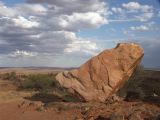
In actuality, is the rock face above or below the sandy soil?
above

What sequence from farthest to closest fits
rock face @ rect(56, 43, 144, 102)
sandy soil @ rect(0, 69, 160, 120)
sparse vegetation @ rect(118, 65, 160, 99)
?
1. sparse vegetation @ rect(118, 65, 160, 99)
2. rock face @ rect(56, 43, 144, 102)
3. sandy soil @ rect(0, 69, 160, 120)

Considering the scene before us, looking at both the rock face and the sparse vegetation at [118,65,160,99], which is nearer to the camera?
the rock face

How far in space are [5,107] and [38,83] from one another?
1978 cm

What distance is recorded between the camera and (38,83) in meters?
44.6

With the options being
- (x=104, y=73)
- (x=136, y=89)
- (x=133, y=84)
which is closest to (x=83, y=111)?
(x=104, y=73)

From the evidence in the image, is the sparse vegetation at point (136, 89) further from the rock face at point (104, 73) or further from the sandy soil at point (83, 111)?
the sandy soil at point (83, 111)

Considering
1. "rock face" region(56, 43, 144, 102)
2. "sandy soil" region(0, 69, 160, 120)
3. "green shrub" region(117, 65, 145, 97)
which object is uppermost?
"rock face" region(56, 43, 144, 102)

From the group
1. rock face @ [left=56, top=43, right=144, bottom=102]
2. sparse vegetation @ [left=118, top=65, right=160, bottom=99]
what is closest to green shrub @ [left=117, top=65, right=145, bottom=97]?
sparse vegetation @ [left=118, top=65, right=160, bottom=99]

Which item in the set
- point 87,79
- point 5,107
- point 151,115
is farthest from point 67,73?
point 151,115

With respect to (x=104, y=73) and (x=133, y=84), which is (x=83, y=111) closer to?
(x=104, y=73)

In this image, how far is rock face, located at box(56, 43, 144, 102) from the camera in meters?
22.5

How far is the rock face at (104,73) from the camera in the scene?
22453 mm

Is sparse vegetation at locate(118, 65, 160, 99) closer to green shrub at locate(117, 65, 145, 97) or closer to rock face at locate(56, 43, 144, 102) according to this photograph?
green shrub at locate(117, 65, 145, 97)

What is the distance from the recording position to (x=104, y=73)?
2278cm
